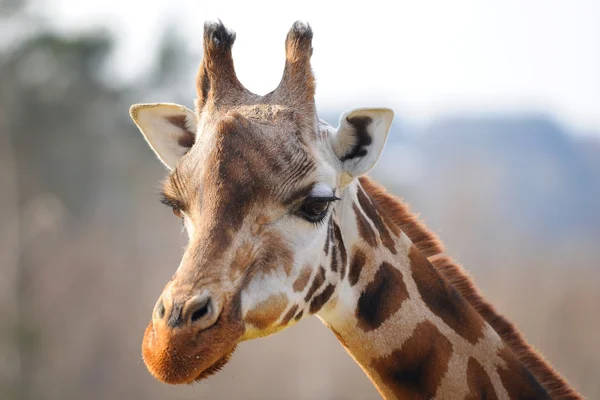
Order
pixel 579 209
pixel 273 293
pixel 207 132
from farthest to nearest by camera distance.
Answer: pixel 579 209, pixel 207 132, pixel 273 293

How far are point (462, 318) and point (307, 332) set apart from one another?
27.0 metres

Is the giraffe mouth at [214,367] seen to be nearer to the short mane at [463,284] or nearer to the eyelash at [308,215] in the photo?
the eyelash at [308,215]

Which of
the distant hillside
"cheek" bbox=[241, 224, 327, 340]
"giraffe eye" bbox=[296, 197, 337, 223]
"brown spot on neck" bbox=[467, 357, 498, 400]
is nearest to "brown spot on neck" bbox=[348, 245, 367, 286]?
"cheek" bbox=[241, 224, 327, 340]

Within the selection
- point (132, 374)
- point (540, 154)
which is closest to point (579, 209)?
point (540, 154)

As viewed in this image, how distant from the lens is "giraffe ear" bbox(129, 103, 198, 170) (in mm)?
4855

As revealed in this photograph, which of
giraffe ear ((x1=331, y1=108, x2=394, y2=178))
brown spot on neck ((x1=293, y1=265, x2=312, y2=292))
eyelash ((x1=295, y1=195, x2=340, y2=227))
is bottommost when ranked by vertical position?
brown spot on neck ((x1=293, y1=265, x2=312, y2=292))

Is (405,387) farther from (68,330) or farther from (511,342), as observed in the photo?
(68,330)

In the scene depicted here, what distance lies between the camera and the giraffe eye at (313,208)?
4004mm

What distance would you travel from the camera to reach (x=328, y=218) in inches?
164

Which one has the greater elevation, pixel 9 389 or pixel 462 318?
pixel 462 318

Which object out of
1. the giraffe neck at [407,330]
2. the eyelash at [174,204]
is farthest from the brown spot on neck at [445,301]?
the eyelash at [174,204]

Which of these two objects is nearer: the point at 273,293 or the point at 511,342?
the point at 273,293

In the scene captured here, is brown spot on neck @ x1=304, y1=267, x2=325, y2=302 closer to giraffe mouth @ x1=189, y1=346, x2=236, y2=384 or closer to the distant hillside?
giraffe mouth @ x1=189, y1=346, x2=236, y2=384

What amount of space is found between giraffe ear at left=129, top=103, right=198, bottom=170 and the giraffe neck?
3.93ft
